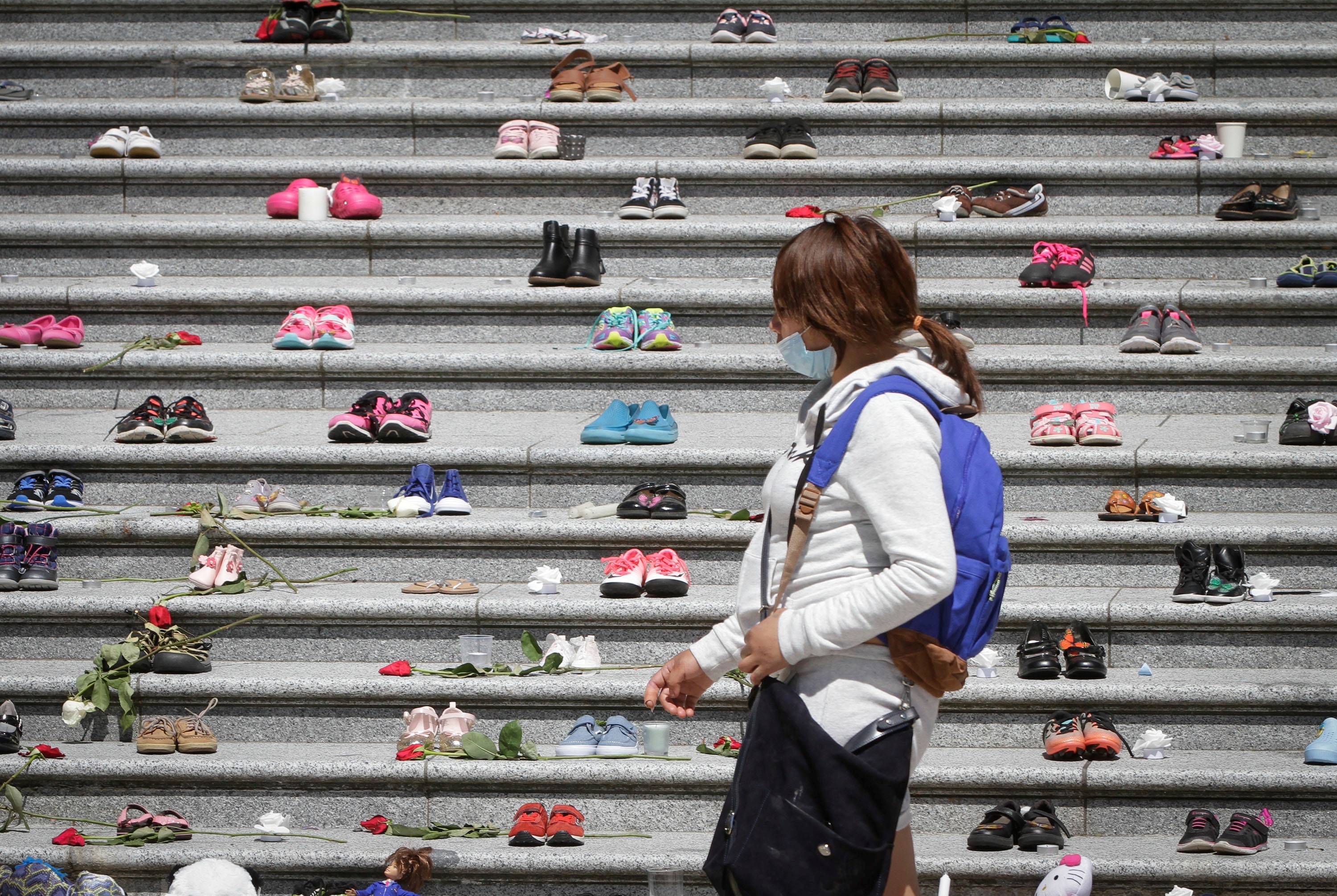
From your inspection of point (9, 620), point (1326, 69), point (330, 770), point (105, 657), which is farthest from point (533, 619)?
point (1326, 69)

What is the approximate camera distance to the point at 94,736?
4734 millimetres

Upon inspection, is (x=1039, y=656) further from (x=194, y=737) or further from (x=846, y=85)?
(x=846, y=85)

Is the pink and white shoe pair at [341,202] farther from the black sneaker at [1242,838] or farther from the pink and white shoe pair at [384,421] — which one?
the black sneaker at [1242,838]

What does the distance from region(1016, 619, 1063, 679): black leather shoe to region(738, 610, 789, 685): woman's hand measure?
7.67 ft

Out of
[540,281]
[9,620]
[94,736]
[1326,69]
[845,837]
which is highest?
[1326,69]

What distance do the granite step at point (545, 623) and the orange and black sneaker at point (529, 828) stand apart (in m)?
0.70

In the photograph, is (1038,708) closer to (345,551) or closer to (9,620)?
(345,551)

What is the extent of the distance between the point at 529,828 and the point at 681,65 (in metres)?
4.66

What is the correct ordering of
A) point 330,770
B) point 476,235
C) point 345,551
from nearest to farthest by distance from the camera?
point 330,770 < point 345,551 < point 476,235

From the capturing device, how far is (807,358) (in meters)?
2.78

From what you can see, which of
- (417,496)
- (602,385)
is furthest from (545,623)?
(602,385)

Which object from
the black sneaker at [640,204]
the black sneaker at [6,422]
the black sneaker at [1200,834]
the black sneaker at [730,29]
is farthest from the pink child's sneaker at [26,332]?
the black sneaker at [1200,834]

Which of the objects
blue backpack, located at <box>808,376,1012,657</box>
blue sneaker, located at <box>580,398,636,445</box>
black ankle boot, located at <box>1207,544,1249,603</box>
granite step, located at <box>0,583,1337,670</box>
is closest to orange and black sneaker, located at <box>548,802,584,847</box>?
granite step, located at <box>0,583,1337,670</box>

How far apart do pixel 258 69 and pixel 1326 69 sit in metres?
5.60
